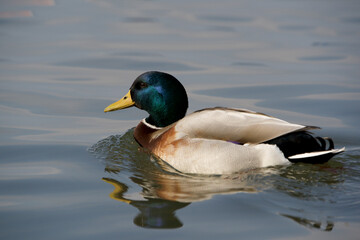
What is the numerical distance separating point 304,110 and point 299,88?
975 mm

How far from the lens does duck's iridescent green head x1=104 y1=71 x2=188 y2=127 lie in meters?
7.05

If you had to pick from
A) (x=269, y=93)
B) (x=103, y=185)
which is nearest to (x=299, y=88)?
(x=269, y=93)

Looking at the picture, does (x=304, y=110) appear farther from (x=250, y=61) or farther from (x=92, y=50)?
(x=92, y=50)

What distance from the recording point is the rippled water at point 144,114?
198 inches

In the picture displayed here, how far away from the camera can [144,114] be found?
354 inches

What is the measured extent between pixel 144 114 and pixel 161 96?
191 centimetres

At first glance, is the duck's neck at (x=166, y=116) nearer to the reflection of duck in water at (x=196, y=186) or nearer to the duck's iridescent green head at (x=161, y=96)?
the duck's iridescent green head at (x=161, y=96)

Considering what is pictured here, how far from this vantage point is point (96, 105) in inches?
355

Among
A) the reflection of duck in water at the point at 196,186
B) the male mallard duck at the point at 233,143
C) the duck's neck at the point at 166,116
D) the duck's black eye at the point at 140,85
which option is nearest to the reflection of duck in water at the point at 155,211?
the reflection of duck in water at the point at 196,186

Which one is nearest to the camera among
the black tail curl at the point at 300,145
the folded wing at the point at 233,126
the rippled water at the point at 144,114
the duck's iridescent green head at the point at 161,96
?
the rippled water at the point at 144,114

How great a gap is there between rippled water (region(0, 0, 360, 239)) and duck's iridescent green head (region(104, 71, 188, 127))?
481 mm

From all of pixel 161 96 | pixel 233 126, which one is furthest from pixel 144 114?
pixel 233 126

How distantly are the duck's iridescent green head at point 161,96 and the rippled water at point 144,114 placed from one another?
1.58ft

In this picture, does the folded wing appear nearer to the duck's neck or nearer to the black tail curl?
the black tail curl
